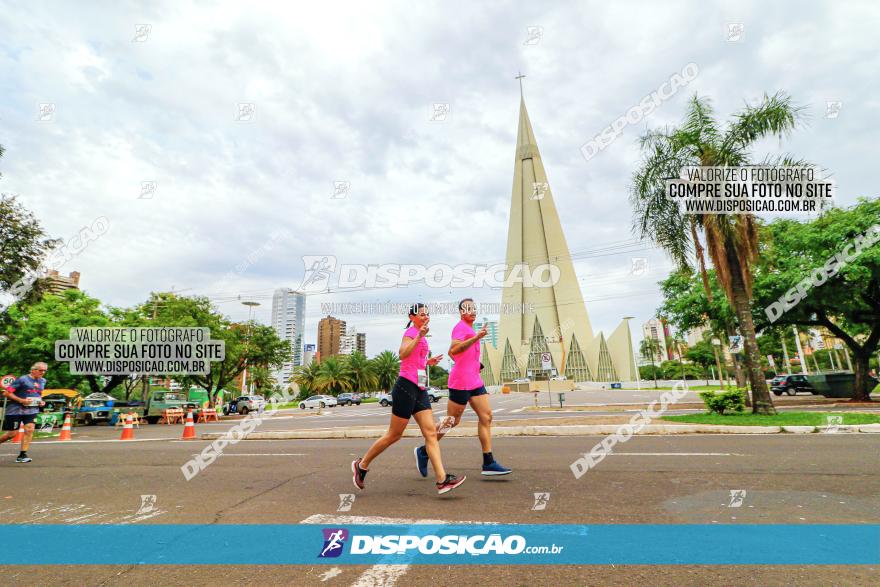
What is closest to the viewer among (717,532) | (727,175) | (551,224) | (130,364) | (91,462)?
(717,532)

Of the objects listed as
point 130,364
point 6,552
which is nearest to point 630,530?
point 6,552

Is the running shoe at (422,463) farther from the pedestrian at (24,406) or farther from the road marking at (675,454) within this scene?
the pedestrian at (24,406)

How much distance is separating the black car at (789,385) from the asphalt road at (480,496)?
2701 cm

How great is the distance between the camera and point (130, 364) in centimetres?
2558

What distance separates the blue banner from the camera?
2.76m

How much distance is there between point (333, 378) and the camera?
61219 millimetres

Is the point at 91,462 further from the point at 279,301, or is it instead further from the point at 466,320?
the point at 279,301

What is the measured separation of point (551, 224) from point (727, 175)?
80.5 metres

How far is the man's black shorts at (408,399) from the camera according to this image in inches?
177

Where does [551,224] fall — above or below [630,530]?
above

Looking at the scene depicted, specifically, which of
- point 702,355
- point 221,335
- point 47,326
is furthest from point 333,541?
point 702,355

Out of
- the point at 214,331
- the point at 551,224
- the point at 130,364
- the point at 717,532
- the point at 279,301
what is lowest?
the point at 717,532

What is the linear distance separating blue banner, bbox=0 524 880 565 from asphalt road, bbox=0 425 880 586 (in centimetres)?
12

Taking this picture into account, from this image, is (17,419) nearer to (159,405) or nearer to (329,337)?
(159,405)
